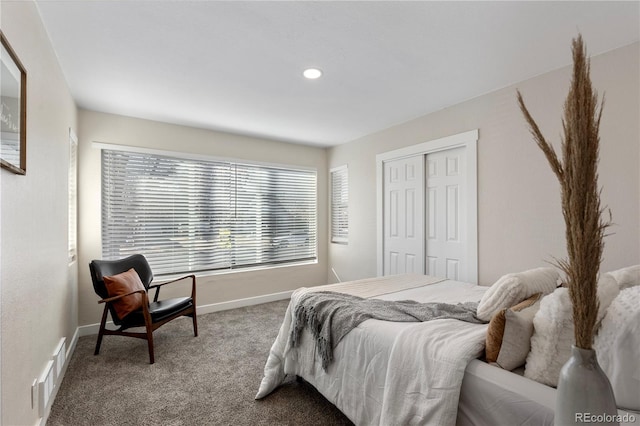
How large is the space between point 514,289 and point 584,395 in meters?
A: 0.78

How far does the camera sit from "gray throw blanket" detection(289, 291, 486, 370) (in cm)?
179

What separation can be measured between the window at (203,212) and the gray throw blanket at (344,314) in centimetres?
231

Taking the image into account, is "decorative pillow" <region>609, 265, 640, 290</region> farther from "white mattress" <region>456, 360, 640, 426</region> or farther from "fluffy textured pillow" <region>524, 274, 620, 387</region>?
"white mattress" <region>456, 360, 640, 426</region>

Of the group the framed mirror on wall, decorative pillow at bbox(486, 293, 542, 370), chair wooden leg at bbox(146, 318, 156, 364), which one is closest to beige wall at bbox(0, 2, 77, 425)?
the framed mirror on wall

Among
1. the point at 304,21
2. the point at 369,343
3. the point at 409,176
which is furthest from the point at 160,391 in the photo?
the point at 409,176

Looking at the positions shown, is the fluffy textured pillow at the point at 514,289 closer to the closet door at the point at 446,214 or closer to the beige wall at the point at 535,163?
the beige wall at the point at 535,163

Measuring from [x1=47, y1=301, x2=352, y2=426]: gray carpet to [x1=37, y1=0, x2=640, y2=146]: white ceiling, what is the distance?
96.0 inches

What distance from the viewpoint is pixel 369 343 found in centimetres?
167

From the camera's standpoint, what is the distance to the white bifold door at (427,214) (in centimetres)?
324

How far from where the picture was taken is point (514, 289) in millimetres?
1521

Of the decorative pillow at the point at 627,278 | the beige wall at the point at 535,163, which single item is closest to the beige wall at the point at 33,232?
the decorative pillow at the point at 627,278

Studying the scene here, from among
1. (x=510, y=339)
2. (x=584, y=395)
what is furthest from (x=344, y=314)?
(x=584, y=395)

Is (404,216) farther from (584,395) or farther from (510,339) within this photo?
(584,395)

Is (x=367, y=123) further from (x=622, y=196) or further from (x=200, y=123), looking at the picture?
(x=622, y=196)
